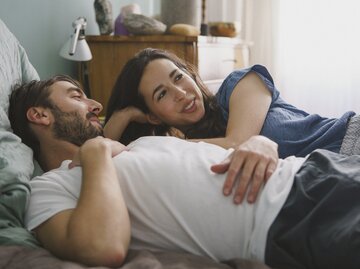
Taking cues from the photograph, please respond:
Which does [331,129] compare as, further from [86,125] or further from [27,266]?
[27,266]

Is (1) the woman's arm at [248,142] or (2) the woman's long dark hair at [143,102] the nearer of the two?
(1) the woman's arm at [248,142]

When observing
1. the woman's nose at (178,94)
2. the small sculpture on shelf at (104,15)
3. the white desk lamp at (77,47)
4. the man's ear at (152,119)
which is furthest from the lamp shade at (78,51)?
the woman's nose at (178,94)

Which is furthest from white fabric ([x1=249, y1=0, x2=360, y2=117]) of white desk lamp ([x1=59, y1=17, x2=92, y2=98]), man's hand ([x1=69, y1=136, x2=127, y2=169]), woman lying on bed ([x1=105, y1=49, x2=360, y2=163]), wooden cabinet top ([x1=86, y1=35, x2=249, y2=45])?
man's hand ([x1=69, y1=136, x2=127, y2=169])

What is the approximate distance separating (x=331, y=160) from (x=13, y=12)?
1603mm

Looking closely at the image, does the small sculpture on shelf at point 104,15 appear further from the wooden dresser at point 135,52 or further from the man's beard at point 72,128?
the man's beard at point 72,128

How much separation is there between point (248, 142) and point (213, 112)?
49 centimetres

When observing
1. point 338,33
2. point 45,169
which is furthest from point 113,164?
point 338,33

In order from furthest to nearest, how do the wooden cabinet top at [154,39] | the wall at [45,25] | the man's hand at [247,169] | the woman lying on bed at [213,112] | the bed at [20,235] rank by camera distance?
1. the wooden cabinet top at [154,39]
2. the wall at [45,25]
3. the woman lying on bed at [213,112]
4. the man's hand at [247,169]
5. the bed at [20,235]

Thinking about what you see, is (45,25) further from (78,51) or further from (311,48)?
(311,48)

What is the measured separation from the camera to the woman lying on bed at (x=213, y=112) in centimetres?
139

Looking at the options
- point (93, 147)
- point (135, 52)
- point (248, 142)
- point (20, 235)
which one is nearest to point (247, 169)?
point (248, 142)

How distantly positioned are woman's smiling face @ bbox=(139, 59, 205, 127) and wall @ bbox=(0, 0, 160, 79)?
2.71 feet

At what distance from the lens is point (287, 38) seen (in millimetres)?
3072

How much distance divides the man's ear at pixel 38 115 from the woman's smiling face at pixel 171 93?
1.15ft
